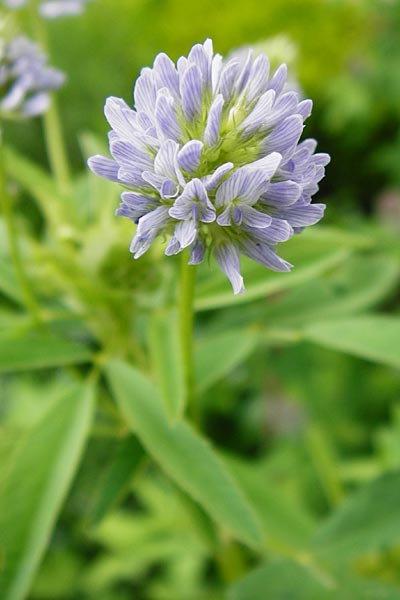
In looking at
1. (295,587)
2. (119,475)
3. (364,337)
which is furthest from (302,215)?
(295,587)

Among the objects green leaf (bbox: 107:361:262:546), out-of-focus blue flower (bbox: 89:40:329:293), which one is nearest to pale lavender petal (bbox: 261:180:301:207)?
out-of-focus blue flower (bbox: 89:40:329:293)

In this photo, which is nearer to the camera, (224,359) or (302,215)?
(302,215)

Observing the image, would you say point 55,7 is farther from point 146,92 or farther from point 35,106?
point 146,92

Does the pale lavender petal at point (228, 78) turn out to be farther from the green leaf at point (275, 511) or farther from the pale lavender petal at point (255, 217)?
the green leaf at point (275, 511)

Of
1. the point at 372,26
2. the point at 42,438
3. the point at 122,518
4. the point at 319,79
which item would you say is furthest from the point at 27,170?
the point at 372,26

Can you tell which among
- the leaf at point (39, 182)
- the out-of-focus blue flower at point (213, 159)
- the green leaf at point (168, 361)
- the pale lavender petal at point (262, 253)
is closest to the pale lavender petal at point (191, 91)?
the out-of-focus blue flower at point (213, 159)

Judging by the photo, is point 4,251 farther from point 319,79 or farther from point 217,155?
point 319,79

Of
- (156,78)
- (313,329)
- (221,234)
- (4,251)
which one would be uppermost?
(156,78)
